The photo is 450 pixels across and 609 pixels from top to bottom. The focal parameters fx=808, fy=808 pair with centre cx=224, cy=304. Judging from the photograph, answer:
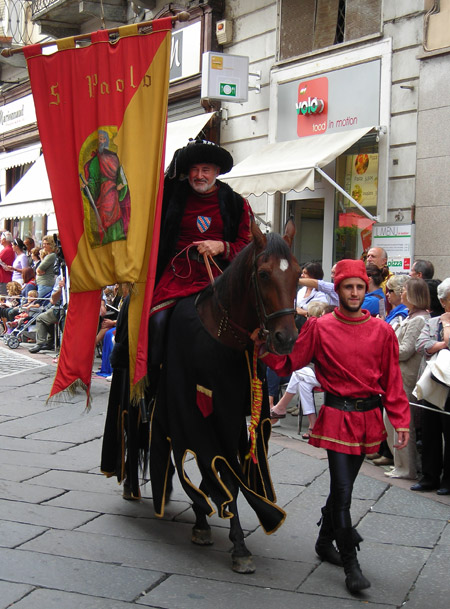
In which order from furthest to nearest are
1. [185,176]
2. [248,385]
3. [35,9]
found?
[35,9]
[185,176]
[248,385]

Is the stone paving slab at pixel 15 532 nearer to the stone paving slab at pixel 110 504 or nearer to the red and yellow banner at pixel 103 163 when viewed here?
the stone paving slab at pixel 110 504

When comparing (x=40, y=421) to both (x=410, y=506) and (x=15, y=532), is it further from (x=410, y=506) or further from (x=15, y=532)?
(x=410, y=506)

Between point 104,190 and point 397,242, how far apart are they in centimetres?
699

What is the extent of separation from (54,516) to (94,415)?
348cm

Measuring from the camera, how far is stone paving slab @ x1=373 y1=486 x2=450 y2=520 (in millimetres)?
5543

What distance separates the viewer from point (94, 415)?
8.63 meters

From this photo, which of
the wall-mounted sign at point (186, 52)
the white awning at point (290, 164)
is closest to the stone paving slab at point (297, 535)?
the white awning at point (290, 164)

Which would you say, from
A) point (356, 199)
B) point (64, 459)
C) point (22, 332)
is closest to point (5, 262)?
point (22, 332)

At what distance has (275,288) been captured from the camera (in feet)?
13.2

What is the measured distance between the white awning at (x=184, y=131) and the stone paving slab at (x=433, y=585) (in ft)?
34.9

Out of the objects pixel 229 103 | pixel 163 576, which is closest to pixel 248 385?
pixel 163 576

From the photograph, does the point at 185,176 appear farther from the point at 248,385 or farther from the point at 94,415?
the point at 94,415

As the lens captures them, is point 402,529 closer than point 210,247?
No

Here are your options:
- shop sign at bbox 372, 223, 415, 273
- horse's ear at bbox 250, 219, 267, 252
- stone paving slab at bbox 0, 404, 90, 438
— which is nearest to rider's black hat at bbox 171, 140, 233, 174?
horse's ear at bbox 250, 219, 267, 252
